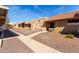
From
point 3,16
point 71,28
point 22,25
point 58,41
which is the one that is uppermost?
point 3,16

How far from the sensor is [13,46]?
5598 mm

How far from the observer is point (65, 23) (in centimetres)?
631

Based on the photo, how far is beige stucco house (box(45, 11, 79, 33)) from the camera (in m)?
6.11

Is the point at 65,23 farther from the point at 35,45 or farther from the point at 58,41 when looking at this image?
the point at 35,45

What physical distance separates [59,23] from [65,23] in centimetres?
26

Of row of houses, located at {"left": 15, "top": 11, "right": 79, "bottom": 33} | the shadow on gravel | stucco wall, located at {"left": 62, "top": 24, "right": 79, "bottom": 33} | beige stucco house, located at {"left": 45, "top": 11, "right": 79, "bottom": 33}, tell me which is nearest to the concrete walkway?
the shadow on gravel

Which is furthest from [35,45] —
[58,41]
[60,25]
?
[60,25]

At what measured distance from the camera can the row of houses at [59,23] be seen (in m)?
6.08

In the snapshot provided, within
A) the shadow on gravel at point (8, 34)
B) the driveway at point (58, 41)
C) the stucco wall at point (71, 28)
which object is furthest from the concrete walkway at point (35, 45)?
the stucco wall at point (71, 28)

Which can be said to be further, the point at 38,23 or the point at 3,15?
the point at 38,23

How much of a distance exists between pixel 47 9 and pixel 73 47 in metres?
1.81
